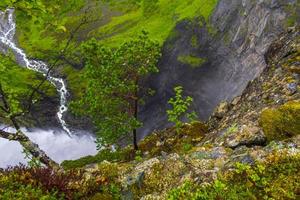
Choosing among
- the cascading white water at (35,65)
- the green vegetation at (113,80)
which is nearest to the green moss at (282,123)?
the green vegetation at (113,80)

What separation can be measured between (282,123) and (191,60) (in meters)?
81.8

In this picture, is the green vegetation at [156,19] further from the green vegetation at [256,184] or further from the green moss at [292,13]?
the green vegetation at [256,184]

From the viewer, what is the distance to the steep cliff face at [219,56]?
82.7m

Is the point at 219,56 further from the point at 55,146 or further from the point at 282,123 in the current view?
the point at 282,123

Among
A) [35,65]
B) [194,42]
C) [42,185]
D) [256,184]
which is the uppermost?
[35,65]

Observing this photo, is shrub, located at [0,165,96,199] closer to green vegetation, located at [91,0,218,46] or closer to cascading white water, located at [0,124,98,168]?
cascading white water, located at [0,124,98,168]

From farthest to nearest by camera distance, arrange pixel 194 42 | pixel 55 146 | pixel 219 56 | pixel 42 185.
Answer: pixel 194 42, pixel 219 56, pixel 55 146, pixel 42 185

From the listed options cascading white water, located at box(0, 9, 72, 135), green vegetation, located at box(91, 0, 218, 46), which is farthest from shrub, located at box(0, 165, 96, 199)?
green vegetation, located at box(91, 0, 218, 46)

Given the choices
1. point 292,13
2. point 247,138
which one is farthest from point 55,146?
point 247,138

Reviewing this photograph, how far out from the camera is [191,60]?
97188mm

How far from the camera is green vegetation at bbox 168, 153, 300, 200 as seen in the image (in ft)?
35.7

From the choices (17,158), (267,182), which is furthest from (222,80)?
(267,182)

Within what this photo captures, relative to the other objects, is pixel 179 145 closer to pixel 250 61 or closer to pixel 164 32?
pixel 250 61

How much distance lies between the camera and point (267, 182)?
36.7 feet
